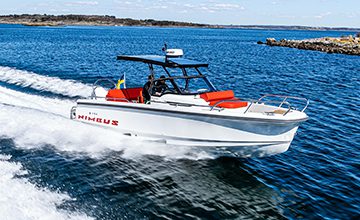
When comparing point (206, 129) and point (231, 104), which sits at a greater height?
point (231, 104)

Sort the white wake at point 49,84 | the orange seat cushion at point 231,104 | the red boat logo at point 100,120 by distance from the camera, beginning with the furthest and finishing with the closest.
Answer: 1. the white wake at point 49,84
2. the red boat logo at point 100,120
3. the orange seat cushion at point 231,104

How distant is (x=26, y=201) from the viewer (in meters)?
6.91

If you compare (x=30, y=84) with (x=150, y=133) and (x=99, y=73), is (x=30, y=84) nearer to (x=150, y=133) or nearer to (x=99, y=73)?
(x=99, y=73)

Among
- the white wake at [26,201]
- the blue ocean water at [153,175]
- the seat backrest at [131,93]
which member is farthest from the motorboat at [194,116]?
the white wake at [26,201]

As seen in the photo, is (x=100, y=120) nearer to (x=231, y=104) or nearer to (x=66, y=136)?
(x=66, y=136)

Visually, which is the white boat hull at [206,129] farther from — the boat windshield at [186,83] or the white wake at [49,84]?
the white wake at [49,84]

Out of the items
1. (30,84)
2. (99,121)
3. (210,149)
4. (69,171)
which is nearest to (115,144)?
(99,121)

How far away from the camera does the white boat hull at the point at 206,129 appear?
8.84 m

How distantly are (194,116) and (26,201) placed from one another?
4.41m

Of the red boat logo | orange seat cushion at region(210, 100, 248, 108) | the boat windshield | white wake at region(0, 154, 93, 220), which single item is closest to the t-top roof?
the boat windshield

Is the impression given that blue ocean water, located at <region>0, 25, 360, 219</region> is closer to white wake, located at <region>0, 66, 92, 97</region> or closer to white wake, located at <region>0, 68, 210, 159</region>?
white wake, located at <region>0, 68, 210, 159</region>

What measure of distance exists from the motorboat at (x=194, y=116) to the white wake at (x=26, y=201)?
3304 mm

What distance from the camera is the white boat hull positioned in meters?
8.84

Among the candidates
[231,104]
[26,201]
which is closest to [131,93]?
[231,104]
